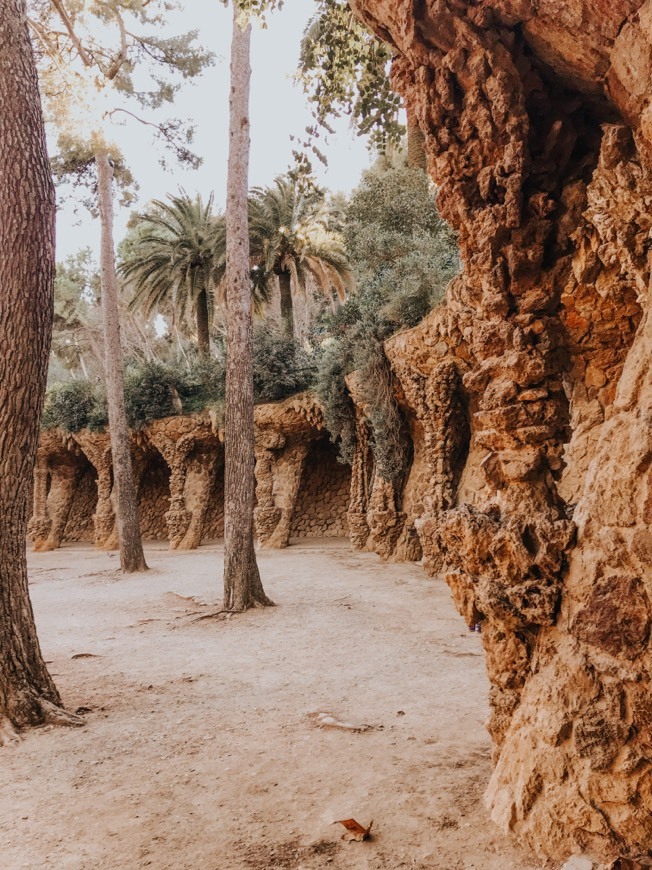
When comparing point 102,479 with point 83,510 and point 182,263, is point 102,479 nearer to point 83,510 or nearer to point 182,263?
point 83,510

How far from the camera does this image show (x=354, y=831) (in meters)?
3.06

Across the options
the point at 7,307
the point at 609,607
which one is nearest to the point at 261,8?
the point at 7,307

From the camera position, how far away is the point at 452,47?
3.35 metres

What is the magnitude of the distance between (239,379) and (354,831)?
7.56 metres

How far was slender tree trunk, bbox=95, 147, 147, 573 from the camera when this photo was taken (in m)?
14.6

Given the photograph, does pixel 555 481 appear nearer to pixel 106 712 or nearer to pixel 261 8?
pixel 106 712

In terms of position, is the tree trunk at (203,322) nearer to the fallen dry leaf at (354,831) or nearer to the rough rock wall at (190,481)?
the rough rock wall at (190,481)

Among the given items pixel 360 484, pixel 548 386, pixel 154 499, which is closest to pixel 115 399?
pixel 360 484

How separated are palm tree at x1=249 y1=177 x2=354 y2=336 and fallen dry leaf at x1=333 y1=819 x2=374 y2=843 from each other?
1664 cm

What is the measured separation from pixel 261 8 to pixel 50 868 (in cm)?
616

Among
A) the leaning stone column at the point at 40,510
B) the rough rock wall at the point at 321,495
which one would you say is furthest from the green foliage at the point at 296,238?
the leaning stone column at the point at 40,510

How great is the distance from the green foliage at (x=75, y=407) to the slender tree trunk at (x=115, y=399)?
615 centimetres

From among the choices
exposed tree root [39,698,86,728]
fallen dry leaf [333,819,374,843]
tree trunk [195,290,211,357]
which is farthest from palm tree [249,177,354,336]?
fallen dry leaf [333,819,374,843]

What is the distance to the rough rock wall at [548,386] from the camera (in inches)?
104
